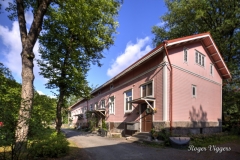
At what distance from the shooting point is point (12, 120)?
4469 millimetres

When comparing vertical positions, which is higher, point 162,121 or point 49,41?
point 49,41

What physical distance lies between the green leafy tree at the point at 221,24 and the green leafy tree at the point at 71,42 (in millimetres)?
9189

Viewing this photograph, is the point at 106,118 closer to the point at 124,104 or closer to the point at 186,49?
the point at 124,104

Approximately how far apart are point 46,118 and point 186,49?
11.2 metres

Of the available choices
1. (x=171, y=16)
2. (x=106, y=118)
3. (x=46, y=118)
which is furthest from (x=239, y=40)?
(x=46, y=118)

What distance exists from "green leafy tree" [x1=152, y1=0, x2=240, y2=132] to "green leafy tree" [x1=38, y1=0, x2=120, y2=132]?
30.1ft

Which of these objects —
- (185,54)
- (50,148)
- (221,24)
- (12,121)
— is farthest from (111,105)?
(12,121)

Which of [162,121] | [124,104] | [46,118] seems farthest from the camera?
[124,104]

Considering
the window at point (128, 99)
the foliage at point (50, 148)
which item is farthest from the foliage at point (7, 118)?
the window at point (128, 99)

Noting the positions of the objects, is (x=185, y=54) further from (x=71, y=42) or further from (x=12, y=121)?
(x=12, y=121)

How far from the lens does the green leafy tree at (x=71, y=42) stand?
12.0m

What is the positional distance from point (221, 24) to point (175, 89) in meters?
12.5

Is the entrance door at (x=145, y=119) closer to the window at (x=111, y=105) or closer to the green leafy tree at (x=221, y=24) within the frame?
the window at (x=111, y=105)

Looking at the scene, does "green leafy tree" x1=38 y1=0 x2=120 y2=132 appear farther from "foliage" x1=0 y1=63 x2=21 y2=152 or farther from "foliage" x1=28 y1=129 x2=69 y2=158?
"foliage" x1=0 y1=63 x2=21 y2=152
